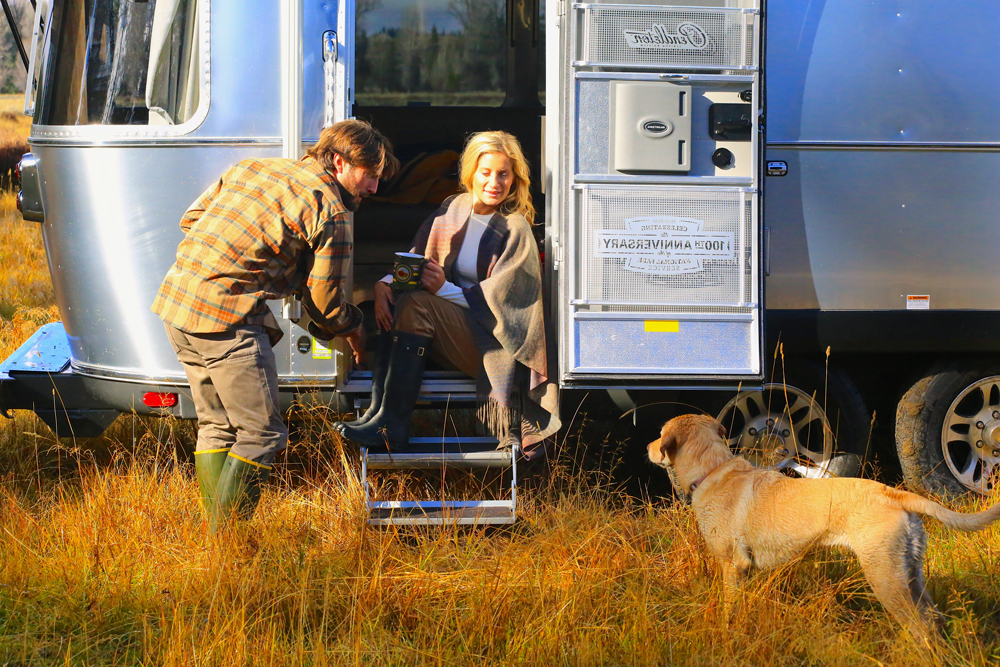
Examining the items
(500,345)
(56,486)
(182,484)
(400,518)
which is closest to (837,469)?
(500,345)

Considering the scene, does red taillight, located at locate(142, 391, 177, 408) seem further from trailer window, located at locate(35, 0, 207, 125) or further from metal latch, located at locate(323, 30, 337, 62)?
metal latch, located at locate(323, 30, 337, 62)

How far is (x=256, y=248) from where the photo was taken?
3.08 metres

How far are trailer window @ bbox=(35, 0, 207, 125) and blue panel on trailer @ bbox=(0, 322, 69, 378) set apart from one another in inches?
41.9

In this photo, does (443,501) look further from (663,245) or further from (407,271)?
(663,245)

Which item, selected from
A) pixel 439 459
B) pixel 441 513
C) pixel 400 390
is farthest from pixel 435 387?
pixel 441 513

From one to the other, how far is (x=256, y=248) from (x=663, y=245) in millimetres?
1519

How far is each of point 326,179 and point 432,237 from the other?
769 millimetres

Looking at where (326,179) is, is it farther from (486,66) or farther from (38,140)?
(486,66)

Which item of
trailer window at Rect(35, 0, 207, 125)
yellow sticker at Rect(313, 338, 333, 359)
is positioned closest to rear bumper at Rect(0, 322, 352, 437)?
yellow sticker at Rect(313, 338, 333, 359)

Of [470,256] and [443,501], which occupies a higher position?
[470,256]

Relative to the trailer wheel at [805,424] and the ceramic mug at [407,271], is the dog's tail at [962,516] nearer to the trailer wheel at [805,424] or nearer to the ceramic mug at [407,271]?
the trailer wheel at [805,424]

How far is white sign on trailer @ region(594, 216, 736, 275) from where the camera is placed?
10.9 feet

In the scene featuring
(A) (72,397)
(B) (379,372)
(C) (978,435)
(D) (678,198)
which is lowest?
(C) (978,435)

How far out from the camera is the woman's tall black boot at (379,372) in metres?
3.52
